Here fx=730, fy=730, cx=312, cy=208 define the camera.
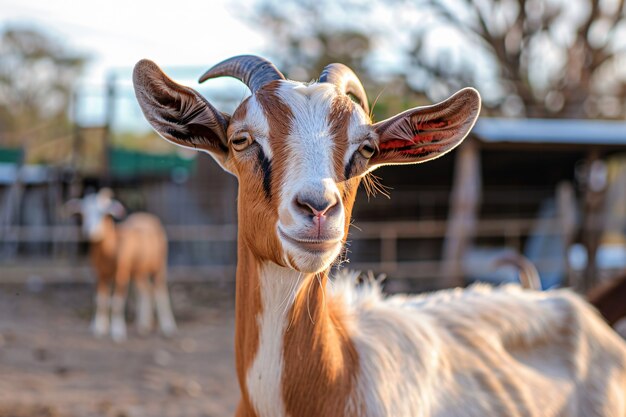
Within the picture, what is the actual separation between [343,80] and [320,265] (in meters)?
0.97

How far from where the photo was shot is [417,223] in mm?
15969

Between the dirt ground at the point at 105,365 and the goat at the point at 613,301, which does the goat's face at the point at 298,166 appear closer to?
the goat at the point at 613,301

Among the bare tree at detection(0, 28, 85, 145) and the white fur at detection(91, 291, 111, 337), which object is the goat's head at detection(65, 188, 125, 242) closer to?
the white fur at detection(91, 291, 111, 337)

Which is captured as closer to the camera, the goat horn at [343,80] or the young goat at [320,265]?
the young goat at [320,265]

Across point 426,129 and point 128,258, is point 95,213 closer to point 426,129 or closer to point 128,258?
point 128,258

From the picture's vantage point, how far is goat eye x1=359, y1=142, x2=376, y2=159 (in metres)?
2.79

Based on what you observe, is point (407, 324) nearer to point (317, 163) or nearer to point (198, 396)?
point (317, 163)

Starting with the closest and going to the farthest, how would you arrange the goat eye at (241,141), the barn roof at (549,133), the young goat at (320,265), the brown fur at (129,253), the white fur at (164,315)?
the young goat at (320,265), the goat eye at (241,141), the white fur at (164,315), the brown fur at (129,253), the barn roof at (549,133)

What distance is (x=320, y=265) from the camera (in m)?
2.47

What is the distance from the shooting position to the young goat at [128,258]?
11461 millimetres

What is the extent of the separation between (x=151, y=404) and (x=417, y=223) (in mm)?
10012

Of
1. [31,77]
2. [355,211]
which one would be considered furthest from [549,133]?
[31,77]

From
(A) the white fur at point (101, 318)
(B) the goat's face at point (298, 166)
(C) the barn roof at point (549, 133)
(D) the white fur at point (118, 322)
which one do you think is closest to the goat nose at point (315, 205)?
(B) the goat's face at point (298, 166)

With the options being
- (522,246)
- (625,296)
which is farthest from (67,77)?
(625,296)
